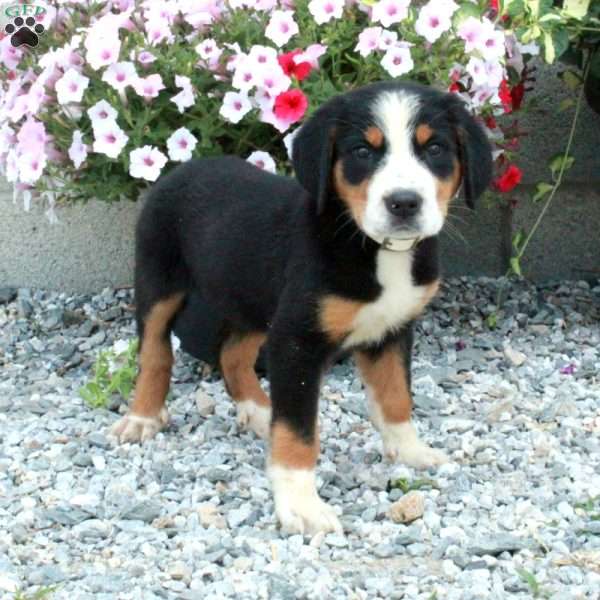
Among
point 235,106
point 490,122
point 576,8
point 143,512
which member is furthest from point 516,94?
point 143,512

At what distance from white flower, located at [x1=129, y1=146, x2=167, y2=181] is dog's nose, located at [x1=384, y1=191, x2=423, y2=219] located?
152 cm

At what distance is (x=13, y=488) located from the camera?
384 centimetres

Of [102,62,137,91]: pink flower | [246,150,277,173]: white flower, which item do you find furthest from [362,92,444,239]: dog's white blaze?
[102,62,137,91]: pink flower

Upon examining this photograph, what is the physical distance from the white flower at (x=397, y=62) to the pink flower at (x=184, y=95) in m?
0.70

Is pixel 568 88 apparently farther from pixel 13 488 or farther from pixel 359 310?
pixel 13 488

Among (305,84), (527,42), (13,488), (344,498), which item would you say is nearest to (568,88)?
(527,42)

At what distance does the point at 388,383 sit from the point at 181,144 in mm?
1284

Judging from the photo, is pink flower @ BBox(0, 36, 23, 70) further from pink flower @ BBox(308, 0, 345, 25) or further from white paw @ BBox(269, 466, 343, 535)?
white paw @ BBox(269, 466, 343, 535)

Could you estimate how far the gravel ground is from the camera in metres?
3.17

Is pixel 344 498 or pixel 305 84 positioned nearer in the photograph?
pixel 344 498

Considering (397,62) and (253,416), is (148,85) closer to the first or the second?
(397,62)

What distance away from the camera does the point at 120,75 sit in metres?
4.50

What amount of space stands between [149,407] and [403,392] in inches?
35.9

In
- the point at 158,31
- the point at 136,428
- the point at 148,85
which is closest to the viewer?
the point at 136,428
